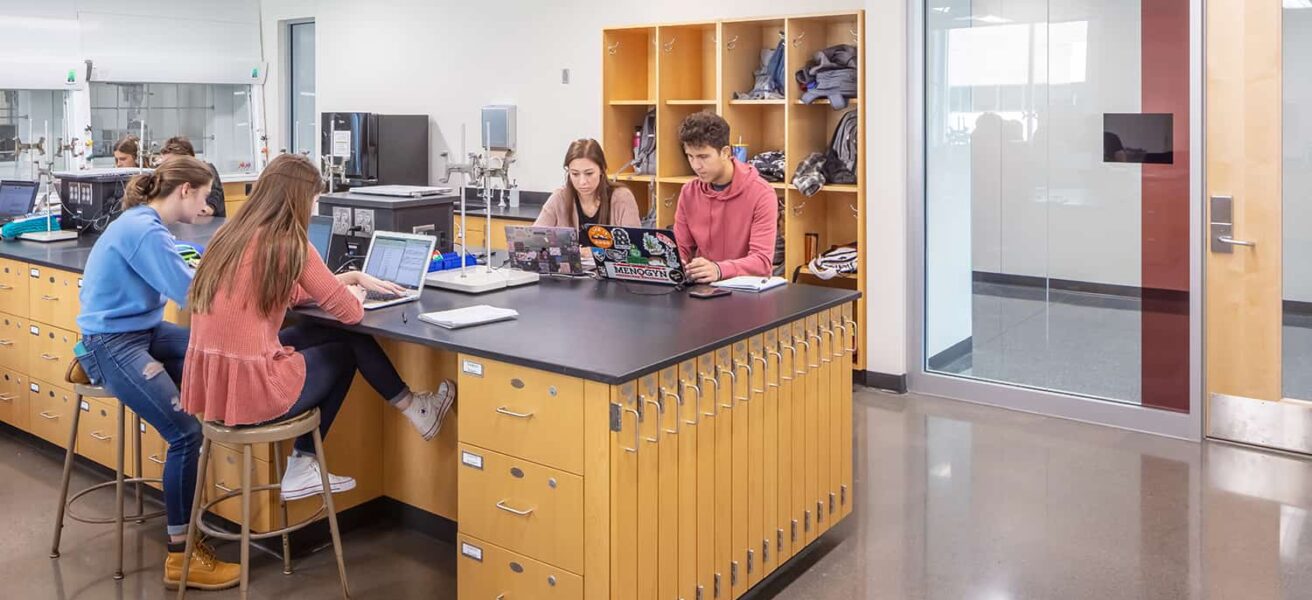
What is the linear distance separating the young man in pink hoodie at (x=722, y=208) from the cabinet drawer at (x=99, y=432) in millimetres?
2328

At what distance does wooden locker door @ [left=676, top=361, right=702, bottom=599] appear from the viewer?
279 cm

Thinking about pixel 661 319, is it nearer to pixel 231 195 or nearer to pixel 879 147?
pixel 879 147

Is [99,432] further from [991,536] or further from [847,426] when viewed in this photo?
[991,536]

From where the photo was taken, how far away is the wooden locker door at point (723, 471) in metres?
2.92

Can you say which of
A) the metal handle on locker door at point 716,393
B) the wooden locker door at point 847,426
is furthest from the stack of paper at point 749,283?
the metal handle on locker door at point 716,393

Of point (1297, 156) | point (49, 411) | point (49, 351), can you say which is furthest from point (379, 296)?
point (1297, 156)

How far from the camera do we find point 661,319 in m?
3.15

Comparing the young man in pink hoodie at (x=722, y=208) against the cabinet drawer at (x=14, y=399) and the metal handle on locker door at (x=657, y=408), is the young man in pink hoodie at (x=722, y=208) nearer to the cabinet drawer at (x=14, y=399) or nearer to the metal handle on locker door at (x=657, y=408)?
the metal handle on locker door at (x=657, y=408)

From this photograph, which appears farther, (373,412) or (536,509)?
(373,412)

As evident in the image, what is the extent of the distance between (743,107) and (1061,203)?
1873mm

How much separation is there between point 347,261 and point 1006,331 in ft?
10.6

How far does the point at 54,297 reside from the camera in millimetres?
4340

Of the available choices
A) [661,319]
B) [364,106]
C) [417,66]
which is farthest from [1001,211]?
[364,106]

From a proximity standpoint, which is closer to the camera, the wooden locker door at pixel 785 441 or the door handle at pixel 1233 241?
the wooden locker door at pixel 785 441
